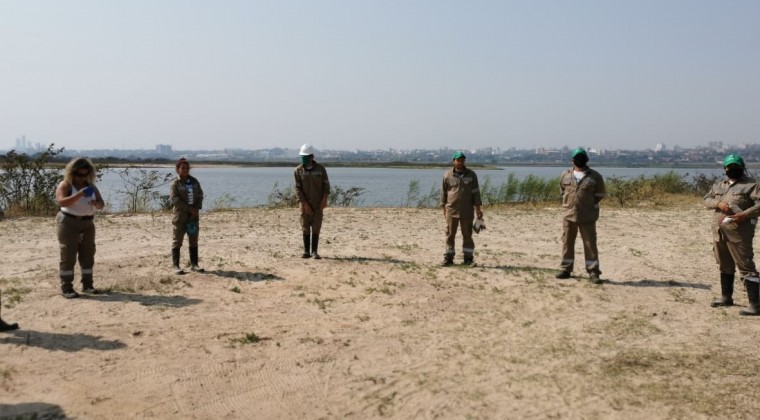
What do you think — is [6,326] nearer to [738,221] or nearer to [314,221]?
[314,221]

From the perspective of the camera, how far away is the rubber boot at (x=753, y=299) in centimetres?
659

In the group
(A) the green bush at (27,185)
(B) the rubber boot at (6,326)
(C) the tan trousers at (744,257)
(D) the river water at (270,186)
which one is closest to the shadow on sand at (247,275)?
(B) the rubber boot at (6,326)

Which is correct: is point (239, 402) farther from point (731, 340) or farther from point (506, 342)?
point (731, 340)

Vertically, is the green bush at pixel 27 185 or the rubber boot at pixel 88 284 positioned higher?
the green bush at pixel 27 185

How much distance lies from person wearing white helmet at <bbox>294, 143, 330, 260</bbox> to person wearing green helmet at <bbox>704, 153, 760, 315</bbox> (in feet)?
17.5

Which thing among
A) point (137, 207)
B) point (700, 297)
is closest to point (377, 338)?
point (700, 297)

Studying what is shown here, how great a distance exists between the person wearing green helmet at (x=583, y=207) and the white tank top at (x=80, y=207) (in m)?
5.93

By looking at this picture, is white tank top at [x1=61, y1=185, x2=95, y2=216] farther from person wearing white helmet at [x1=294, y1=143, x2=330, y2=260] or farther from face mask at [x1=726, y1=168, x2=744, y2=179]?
face mask at [x1=726, y1=168, x2=744, y2=179]

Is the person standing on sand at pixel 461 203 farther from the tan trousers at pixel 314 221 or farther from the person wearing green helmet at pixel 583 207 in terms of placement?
the tan trousers at pixel 314 221

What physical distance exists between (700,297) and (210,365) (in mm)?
5914

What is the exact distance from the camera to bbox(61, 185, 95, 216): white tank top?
675 centimetres

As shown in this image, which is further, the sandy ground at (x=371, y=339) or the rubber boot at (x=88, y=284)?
the rubber boot at (x=88, y=284)

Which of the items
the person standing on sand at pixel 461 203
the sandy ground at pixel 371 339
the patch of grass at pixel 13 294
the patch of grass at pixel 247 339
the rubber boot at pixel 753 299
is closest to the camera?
the sandy ground at pixel 371 339

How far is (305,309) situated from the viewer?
6.66 m
